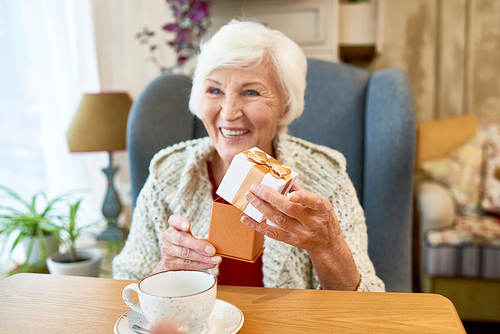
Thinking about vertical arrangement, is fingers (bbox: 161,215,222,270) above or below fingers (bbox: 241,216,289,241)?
below

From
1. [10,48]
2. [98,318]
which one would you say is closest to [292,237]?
[98,318]

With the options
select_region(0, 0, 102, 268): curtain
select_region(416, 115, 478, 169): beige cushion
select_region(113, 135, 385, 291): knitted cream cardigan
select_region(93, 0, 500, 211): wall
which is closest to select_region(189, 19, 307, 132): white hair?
select_region(113, 135, 385, 291): knitted cream cardigan

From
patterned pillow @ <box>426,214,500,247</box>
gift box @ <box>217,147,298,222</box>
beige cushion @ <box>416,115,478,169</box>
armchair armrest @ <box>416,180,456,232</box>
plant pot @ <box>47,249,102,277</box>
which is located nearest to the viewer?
gift box @ <box>217,147,298,222</box>

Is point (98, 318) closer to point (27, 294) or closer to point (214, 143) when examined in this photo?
point (27, 294)

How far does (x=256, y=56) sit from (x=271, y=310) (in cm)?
65

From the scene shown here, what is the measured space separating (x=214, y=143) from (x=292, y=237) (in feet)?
1.38

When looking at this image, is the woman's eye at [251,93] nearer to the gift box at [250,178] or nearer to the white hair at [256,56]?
the white hair at [256,56]

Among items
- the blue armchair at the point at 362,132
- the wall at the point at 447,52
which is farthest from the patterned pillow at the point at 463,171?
the blue armchair at the point at 362,132

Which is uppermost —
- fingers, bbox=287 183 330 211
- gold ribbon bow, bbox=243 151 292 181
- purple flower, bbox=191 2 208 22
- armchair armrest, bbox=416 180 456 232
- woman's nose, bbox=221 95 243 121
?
purple flower, bbox=191 2 208 22

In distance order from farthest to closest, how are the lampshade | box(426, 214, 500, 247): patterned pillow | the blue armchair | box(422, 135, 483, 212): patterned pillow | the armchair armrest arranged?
box(422, 135, 483, 212): patterned pillow → the armchair armrest → box(426, 214, 500, 247): patterned pillow → the lampshade → the blue armchair

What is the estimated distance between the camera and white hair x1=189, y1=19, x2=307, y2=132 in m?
0.98

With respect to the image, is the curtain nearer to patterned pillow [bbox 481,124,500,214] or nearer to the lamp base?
the lamp base

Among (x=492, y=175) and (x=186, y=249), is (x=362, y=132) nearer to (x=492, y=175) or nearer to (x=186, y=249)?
(x=186, y=249)

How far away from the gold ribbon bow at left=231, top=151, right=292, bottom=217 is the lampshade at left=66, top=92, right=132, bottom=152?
1199 mm
